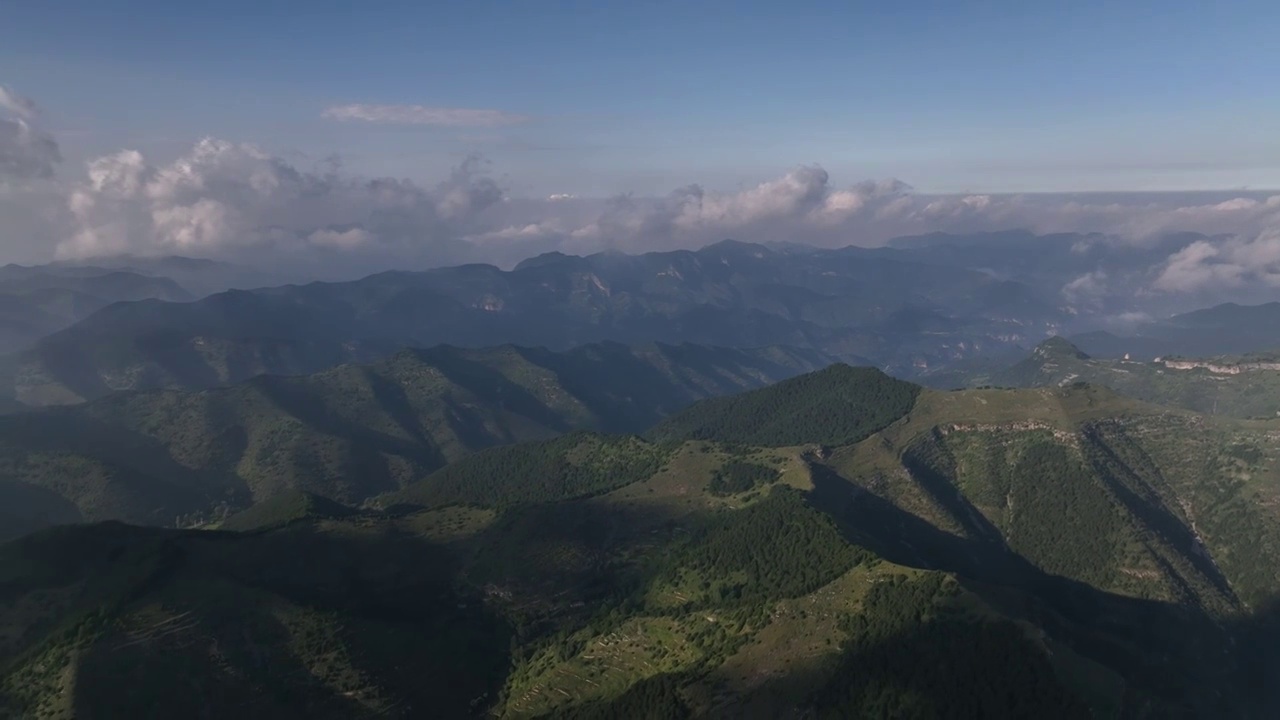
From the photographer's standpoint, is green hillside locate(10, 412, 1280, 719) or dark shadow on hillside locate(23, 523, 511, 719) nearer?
green hillside locate(10, 412, 1280, 719)

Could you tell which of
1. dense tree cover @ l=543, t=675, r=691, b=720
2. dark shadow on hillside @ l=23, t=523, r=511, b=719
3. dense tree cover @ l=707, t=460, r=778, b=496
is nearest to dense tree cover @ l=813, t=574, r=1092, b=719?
dense tree cover @ l=543, t=675, r=691, b=720

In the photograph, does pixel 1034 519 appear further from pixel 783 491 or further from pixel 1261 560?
pixel 783 491

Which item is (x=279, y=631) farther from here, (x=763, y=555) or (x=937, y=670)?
(x=937, y=670)

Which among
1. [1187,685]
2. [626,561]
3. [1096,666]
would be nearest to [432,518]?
[626,561]

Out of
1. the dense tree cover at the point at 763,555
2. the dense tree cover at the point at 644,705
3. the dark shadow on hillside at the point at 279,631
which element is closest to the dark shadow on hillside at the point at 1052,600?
the dense tree cover at the point at 763,555

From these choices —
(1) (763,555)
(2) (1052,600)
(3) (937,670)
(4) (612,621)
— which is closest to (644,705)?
(4) (612,621)

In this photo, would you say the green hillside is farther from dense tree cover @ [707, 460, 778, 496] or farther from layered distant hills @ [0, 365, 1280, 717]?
dense tree cover @ [707, 460, 778, 496]
